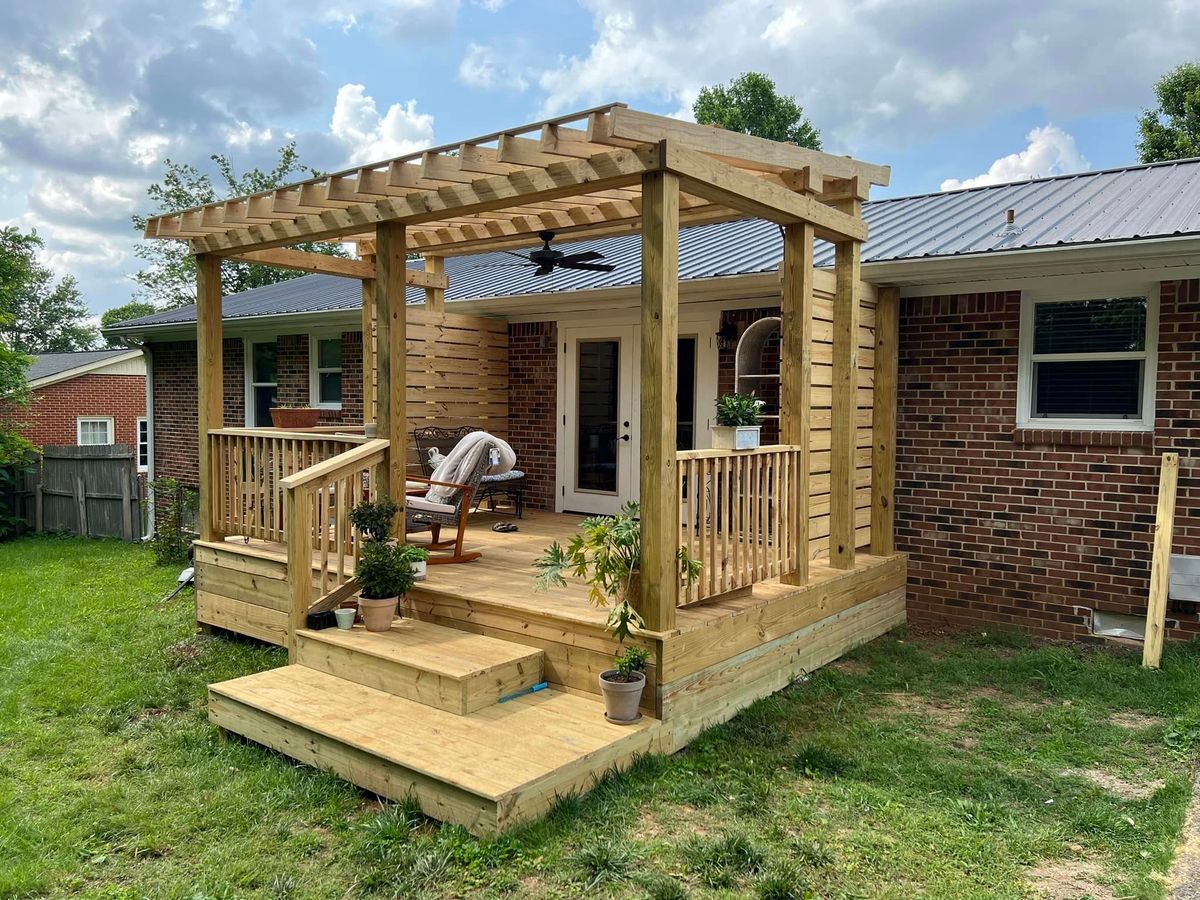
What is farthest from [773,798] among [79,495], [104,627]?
[79,495]

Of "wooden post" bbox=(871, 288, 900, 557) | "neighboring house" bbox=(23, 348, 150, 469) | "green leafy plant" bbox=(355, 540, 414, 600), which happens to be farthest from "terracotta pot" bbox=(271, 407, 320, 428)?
"neighboring house" bbox=(23, 348, 150, 469)

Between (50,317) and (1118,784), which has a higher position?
(50,317)

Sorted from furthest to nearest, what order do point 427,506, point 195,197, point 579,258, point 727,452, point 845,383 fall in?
point 195,197 < point 579,258 < point 427,506 < point 845,383 < point 727,452

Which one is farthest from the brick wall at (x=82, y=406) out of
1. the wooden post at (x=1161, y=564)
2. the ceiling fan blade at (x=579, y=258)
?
the wooden post at (x=1161, y=564)

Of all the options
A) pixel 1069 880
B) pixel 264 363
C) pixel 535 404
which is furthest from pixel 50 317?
pixel 1069 880

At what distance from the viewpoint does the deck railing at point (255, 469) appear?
19.0 ft

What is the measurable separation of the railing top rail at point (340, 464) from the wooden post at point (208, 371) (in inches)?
63.6

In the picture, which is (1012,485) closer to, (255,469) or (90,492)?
(255,469)

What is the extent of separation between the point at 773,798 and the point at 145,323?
1180 cm

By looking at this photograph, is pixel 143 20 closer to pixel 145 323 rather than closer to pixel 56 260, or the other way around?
pixel 145 323

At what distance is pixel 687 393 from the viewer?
25.5ft

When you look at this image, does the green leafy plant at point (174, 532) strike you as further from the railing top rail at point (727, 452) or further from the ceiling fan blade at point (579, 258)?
the railing top rail at point (727, 452)

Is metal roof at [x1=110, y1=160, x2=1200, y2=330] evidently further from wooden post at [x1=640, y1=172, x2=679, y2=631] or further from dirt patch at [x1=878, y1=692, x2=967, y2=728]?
dirt patch at [x1=878, y1=692, x2=967, y2=728]

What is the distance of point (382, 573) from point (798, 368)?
8.74 feet
